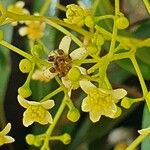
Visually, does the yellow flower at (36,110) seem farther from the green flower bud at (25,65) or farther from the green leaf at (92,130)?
the green leaf at (92,130)

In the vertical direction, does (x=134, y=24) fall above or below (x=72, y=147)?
above

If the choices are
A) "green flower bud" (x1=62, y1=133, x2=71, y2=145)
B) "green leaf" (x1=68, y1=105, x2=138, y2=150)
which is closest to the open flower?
"green flower bud" (x1=62, y1=133, x2=71, y2=145)

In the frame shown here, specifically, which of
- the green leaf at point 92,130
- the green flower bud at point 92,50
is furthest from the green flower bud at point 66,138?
the green leaf at point 92,130

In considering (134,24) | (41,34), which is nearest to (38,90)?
(41,34)

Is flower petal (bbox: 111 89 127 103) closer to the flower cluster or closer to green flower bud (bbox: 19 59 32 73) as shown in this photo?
the flower cluster

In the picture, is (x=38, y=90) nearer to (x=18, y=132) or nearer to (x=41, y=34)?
(x=41, y=34)

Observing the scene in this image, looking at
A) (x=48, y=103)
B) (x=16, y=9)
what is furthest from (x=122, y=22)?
(x=16, y=9)
